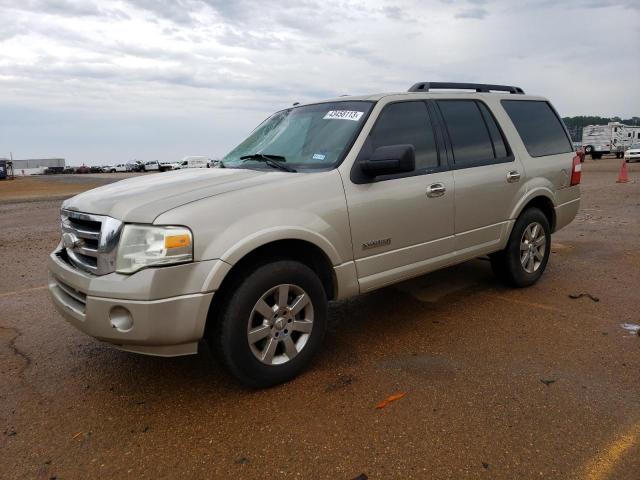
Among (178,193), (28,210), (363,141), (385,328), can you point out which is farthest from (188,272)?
(28,210)

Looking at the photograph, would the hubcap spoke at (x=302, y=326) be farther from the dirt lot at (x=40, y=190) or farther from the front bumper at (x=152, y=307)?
the dirt lot at (x=40, y=190)

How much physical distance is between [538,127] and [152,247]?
4.18 meters

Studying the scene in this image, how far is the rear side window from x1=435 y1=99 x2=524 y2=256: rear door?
1.20 ft

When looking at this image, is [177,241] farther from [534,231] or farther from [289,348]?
[534,231]

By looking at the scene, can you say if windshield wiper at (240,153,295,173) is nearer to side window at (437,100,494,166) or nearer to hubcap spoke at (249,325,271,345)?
hubcap spoke at (249,325,271,345)

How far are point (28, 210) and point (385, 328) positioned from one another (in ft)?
46.0

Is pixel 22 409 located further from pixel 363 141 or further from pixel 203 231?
pixel 363 141

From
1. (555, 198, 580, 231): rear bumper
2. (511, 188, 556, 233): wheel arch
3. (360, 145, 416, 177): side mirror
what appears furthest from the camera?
(555, 198, 580, 231): rear bumper

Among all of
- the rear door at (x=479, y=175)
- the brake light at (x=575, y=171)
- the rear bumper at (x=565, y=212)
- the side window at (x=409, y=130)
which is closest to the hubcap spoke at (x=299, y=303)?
the side window at (x=409, y=130)

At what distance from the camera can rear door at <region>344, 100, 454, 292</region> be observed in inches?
140

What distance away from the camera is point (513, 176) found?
4.71 m

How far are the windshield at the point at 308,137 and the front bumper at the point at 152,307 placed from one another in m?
1.25

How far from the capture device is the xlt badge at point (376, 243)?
11.8 ft

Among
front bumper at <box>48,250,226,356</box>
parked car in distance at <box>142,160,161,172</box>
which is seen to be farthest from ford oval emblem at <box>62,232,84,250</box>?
parked car in distance at <box>142,160,161,172</box>
